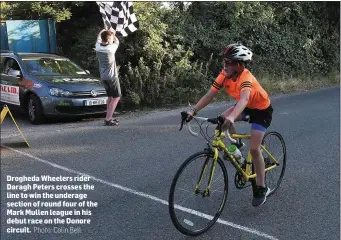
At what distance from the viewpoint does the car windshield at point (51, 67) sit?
9352 millimetres

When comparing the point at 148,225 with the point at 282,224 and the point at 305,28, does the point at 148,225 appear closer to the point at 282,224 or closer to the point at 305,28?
the point at 282,224

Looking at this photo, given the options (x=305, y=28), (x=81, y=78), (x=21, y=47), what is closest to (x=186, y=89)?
(x=81, y=78)

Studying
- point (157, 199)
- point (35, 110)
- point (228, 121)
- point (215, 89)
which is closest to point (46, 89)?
point (35, 110)

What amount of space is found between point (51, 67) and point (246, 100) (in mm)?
6894

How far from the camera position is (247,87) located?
3865 millimetres

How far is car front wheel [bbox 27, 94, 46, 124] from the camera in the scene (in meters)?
8.64

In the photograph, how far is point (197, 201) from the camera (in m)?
4.05

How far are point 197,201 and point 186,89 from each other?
7652 millimetres

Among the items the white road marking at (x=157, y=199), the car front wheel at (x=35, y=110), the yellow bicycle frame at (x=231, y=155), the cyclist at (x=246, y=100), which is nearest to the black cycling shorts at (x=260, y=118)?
the cyclist at (x=246, y=100)

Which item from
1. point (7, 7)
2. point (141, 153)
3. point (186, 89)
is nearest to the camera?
point (141, 153)

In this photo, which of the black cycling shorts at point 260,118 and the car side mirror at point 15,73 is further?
the car side mirror at point 15,73

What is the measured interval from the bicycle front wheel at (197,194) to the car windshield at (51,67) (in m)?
6.32

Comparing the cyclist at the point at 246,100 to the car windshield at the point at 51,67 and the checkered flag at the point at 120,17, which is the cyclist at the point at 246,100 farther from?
the checkered flag at the point at 120,17

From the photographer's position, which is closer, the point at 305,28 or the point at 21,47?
the point at 21,47
